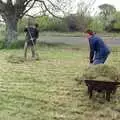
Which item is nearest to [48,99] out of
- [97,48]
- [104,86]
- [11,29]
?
[104,86]

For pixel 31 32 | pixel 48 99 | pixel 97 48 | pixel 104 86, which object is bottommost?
pixel 48 99

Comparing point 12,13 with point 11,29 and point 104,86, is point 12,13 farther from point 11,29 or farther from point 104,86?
point 104,86

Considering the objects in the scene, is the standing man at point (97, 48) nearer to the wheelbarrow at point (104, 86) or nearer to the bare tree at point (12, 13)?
the wheelbarrow at point (104, 86)

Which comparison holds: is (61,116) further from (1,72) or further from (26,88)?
(1,72)

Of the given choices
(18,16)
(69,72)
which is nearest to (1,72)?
(69,72)

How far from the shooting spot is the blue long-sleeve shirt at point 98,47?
438 inches

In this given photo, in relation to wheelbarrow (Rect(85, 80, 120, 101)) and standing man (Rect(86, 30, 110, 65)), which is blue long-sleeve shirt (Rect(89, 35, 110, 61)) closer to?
standing man (Rect(86, 30, 110, 65))

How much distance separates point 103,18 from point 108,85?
44.0 meters

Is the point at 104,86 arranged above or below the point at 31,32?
below

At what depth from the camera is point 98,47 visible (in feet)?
37.1

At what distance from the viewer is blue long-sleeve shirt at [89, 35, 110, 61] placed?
11133 mm

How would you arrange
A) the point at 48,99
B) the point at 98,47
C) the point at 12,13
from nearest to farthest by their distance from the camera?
the point at 48,99, the point at 98,47, the point at 12,13

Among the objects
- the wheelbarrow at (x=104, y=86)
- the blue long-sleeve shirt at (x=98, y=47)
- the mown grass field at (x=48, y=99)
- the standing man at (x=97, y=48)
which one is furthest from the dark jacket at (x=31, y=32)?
the wheelbarrow at (x=104, y=86)

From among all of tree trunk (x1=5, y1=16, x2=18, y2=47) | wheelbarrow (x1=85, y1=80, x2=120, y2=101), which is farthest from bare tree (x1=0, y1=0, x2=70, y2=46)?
wheelbarrow (x1=85, y1=80, x2=120, y2=101)
